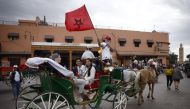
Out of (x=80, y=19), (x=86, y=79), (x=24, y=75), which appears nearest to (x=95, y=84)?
(x=86, y=79)

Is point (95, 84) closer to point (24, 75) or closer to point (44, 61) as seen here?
point (44, 61)

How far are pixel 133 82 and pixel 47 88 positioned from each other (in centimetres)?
480

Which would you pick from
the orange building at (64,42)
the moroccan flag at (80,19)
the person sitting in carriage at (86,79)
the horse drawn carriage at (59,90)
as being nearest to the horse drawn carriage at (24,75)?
the moroccan flag at (80,19)

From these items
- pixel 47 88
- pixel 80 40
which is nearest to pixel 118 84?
pixel 47 88

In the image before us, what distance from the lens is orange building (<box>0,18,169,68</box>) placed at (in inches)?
1361

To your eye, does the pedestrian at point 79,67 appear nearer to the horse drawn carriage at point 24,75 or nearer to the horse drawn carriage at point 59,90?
the horse drawn carriage at point 59,90

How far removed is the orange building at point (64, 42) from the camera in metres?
34.6

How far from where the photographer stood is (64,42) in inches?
1506

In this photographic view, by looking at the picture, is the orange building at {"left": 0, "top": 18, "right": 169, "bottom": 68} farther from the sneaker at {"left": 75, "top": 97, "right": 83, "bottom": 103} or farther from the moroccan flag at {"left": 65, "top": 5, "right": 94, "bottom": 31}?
the sneaker at {"left": 75, "top": 97, "right": 83, "bottom": 103}

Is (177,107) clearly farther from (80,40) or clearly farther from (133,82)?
(80,40)

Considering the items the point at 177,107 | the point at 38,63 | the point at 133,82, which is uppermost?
the point at 38,63

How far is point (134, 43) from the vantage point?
45.0 metres

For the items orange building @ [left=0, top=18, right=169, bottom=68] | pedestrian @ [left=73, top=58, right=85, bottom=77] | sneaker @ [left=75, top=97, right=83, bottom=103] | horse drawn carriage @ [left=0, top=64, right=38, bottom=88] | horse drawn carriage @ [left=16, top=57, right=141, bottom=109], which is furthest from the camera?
orange building @ [left=0, top=18, right=169, bottom=68]

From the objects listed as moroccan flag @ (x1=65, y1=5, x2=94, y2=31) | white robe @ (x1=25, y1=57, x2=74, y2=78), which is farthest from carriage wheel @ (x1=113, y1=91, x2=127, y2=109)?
moroccan flag @ (x1=65, y1=5, x2=94, y2=31)
